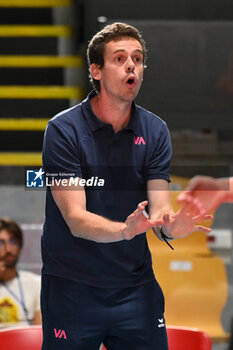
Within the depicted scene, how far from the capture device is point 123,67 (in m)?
Answer: 2.68

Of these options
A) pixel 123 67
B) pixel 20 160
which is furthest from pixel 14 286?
pixel 123 67

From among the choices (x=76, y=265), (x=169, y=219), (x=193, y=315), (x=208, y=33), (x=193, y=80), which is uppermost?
(x=208, y=33)

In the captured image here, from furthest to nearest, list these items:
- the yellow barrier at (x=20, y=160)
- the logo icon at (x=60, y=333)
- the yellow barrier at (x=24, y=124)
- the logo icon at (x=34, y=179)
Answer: the yellow barrier at (x=24, y=124) < the yellow barrier at (x=20, y=160) < the logo icon at (x=34, y=179) < the logo icon at (x=60, y=333)

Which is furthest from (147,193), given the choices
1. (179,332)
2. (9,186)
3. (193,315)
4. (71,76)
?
(71,76)

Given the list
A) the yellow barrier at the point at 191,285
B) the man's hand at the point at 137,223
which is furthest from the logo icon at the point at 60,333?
the yellow barrier at the point at 191,285

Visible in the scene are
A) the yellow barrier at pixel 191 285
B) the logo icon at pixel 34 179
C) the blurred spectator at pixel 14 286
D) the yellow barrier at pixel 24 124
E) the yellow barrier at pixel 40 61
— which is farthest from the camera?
the yellow barrier at pixel 40 61

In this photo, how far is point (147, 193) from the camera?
269cm

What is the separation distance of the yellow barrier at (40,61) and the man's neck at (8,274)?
1.64 m

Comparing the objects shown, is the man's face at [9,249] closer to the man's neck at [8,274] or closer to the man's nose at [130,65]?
the man's neck at [8,274]

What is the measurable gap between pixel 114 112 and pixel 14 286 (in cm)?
177

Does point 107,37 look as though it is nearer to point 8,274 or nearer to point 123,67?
point 123,67

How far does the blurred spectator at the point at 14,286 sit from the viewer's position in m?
4.17

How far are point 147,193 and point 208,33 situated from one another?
89.4 inches

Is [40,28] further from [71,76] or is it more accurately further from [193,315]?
[193,315]
